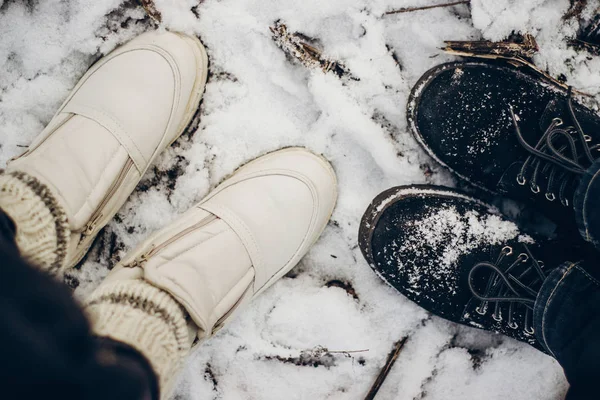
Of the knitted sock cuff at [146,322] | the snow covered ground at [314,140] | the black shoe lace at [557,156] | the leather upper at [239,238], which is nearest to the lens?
the knitted sock cuff at [146,322]

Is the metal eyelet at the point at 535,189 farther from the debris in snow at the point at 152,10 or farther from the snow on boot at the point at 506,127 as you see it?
the debris in snow at the point at 152,10

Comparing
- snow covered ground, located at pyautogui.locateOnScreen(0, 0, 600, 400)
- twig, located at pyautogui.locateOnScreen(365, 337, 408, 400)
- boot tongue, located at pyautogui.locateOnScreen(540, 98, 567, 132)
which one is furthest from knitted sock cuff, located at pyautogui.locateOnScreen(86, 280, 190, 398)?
boot tongue, located at pyautogui.locateOnScreen(540, 98, 567, 132)

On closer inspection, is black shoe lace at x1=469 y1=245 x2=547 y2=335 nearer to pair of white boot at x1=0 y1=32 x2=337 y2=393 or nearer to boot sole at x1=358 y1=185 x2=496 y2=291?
boot sole at x1=358 y1=185 x2=496 y2=291

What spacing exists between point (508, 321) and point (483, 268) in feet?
0.51

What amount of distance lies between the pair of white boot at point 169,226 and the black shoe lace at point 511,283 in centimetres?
46

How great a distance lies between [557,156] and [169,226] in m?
1.00

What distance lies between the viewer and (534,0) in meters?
1.12

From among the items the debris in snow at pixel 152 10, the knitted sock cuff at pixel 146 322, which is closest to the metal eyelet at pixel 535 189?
the knitted sock cuff at pixel 146 322

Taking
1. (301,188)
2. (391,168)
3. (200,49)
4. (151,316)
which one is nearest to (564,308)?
(391,168)

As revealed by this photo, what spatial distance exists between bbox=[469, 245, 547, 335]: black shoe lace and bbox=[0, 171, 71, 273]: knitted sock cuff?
0.99 metres

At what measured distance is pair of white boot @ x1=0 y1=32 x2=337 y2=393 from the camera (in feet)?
2.61

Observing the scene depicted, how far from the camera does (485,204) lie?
1173mm

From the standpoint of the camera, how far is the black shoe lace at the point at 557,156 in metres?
1.05

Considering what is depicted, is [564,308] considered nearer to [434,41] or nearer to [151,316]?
[434,41]
